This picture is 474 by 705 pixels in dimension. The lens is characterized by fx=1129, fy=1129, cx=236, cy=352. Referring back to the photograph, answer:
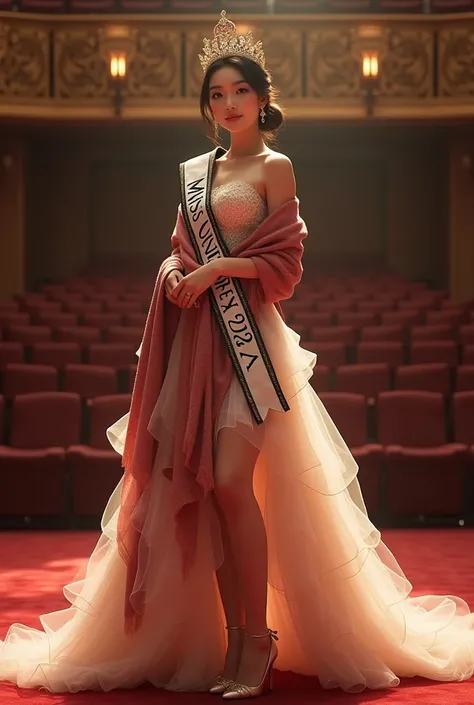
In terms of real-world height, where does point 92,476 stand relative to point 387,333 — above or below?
below

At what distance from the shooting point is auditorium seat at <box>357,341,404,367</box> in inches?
262

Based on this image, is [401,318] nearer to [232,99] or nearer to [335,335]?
[335,335]

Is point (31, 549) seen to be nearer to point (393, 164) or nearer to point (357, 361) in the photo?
point (357, 361)

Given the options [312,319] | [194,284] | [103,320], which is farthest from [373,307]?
[194,284]

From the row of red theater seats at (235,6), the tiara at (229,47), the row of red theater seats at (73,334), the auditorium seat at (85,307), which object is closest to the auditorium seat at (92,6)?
the row of red theater seats at (235,6)

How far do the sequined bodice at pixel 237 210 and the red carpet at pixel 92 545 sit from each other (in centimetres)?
95

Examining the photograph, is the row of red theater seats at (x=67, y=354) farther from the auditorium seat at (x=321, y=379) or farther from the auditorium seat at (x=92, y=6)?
the auditorium seat at (x=92, y=6)

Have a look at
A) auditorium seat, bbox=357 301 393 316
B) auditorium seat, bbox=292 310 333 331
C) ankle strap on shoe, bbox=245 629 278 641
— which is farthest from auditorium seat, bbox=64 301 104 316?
ankle strap on shoe, bbox=245 629 278 641

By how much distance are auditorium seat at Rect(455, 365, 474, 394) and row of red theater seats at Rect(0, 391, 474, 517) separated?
1.51 ft

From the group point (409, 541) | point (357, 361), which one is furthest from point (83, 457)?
point (357, 361)

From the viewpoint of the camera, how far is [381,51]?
414 inches

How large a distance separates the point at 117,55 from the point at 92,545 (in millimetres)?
6721

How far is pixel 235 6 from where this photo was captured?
10984mm

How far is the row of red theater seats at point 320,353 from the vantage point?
6.61 m
